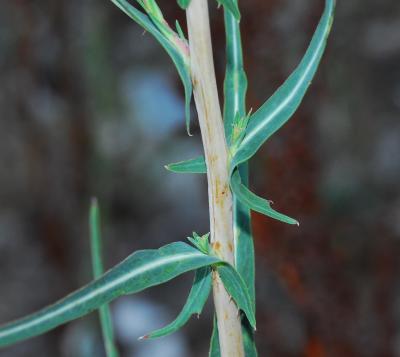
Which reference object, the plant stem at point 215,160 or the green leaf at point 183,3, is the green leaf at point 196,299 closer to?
the plant stem at point 215,160

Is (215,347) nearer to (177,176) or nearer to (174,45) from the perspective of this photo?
(174,45)

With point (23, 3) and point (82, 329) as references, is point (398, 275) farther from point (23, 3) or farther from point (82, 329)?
point (23, 3)

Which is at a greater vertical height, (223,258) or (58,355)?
(223,258)

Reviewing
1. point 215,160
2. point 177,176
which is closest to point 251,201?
point 215,160

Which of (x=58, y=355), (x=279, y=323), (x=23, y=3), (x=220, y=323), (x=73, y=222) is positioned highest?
(x=23, y=3)

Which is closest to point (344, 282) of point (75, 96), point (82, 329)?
point (82, 329)

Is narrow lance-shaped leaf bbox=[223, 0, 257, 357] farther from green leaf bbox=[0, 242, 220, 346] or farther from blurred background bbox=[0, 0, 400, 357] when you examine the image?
blurred background bbox=[0, 0, 400, 357]

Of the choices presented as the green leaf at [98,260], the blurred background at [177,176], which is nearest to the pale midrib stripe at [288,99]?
the green leaf at [98,260]
